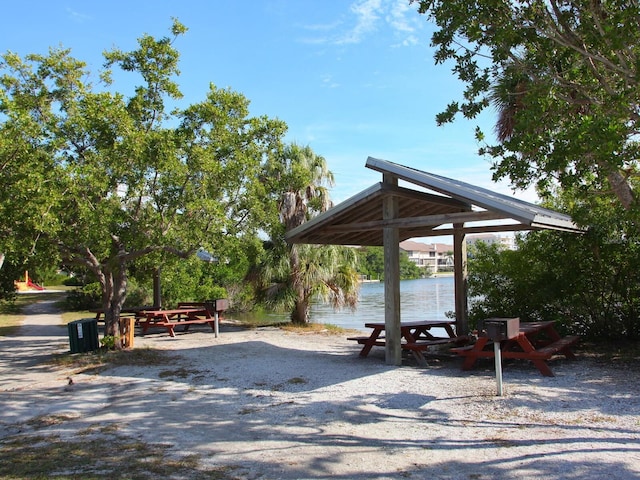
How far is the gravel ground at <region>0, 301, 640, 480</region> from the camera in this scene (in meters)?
4.59

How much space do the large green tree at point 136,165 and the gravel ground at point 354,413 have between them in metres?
2.45

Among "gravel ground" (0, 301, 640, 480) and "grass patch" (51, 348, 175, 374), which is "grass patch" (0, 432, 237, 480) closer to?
"gravel ground" (0, 301, 640, 480)

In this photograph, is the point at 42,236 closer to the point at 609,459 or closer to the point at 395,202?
the point at 395,202

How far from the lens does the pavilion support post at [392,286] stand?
9242 mm

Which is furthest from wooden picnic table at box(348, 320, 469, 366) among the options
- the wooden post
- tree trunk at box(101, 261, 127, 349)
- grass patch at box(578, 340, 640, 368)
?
tree trunk at box(101, 261, 127, 349)

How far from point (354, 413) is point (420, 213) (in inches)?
224

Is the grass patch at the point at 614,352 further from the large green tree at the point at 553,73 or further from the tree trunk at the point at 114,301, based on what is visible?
the tree trunk at the point at 114,301

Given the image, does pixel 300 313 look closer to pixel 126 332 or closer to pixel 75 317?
pixel 126 332

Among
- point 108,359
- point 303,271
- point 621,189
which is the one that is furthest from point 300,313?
point 621,189

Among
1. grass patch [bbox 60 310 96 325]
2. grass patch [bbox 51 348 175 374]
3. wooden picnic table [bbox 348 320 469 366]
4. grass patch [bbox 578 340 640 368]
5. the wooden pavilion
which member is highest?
the wooden pavilion

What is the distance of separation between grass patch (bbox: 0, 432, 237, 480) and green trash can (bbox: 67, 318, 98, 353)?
556 cm

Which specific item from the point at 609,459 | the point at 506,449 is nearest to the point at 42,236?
the point at 506,449

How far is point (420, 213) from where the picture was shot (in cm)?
1107

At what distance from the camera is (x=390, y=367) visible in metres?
9.09
